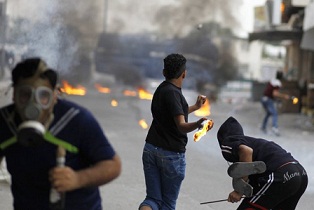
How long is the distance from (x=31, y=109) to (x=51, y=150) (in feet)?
0.85

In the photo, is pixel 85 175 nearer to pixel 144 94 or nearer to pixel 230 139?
pixel 230 139

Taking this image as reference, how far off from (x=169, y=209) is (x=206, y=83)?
25.8 meters

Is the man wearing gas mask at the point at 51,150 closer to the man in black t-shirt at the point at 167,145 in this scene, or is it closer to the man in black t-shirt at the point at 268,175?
the man in black t-shirt at the point at 268,175

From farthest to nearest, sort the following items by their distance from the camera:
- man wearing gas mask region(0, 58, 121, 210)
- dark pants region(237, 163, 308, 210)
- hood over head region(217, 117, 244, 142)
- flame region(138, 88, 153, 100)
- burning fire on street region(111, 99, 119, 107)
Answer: flame region(138, 88, 153, 100) < burning fire on street region(111, 99, 119, 107) < hood over head region(217, 117, 244, 142) < dark pants region(237, 163, 308, 210) < man wearing gas mask region(0, 58, 121, 210)

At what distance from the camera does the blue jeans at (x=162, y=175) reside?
5.10 m

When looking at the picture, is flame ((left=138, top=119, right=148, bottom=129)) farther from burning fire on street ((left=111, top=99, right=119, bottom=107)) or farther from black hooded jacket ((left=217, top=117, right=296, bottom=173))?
black hooded jacket ((left=217, top=117, right=296, bottom=173))

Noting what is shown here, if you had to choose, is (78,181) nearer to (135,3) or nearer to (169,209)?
(169,209)

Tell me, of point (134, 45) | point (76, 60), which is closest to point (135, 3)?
point (134, 45)

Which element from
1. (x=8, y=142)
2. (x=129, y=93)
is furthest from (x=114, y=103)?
(x=8, y=142)

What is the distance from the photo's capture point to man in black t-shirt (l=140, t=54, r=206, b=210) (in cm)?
508

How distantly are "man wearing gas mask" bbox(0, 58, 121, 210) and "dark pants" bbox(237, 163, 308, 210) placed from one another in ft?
5.95

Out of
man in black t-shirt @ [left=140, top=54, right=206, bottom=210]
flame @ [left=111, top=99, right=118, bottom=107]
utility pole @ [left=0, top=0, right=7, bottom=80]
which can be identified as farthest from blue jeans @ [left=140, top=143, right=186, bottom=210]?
flame @ [left=111, top=99, right=118, bottom=107]

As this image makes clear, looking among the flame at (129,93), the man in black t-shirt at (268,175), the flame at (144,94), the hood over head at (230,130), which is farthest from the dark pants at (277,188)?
the flame at (129,93)

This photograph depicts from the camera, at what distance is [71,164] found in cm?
296
